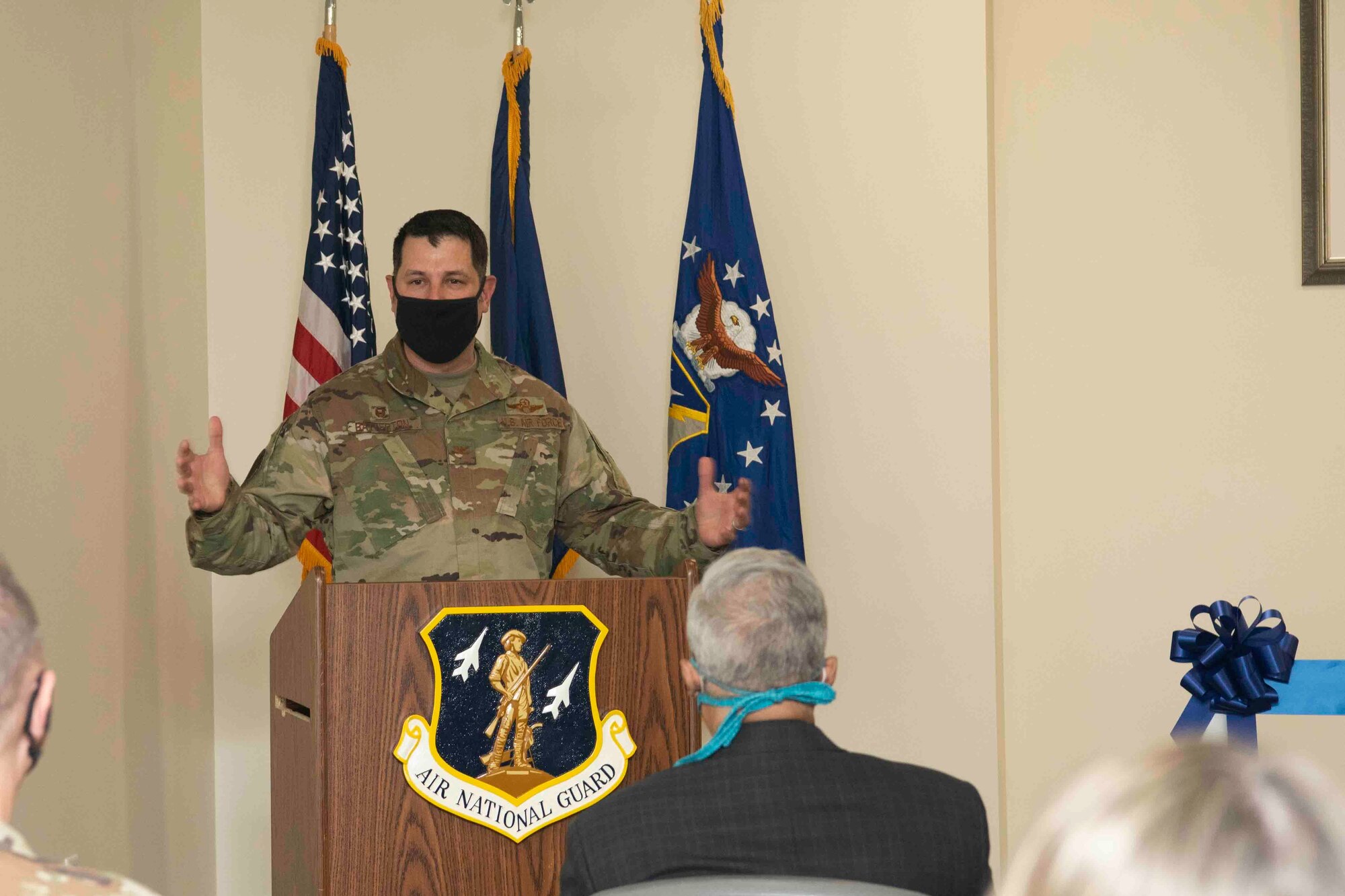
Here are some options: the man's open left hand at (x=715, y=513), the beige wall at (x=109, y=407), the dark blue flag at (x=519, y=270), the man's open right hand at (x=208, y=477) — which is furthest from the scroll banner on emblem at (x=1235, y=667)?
the beige wall at (x=109, y=407)

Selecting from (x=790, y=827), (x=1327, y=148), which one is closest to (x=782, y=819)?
(x=790, y=827)

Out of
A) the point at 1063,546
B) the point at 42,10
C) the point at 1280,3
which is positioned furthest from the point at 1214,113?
the point at 42,10

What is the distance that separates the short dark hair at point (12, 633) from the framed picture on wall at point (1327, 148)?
140 inches

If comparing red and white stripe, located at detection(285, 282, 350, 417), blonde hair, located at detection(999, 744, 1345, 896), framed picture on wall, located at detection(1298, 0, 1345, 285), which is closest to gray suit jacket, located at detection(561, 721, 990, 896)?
blonde hair, located at detection(999, 744, 1345, 896)

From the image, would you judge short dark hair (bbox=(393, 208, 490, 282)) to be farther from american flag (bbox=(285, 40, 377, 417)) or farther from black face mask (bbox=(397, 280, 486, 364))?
american flag (bbox=(285, 40, 377, 417))

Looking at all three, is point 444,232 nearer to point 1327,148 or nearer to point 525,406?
point 525,406

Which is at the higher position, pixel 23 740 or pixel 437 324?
pixel 437 324

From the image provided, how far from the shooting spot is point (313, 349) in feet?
12.4

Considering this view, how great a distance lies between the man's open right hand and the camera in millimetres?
2502

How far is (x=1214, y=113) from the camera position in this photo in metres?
3.90

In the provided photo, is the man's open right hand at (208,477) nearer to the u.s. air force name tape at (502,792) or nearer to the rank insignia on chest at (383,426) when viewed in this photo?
the rank insignia on chest at (383,426)

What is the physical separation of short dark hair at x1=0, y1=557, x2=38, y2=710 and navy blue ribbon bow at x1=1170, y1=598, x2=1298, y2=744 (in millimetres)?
2527

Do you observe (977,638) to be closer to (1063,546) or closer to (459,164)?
(1063,546)

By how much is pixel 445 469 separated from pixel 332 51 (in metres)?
1.48
